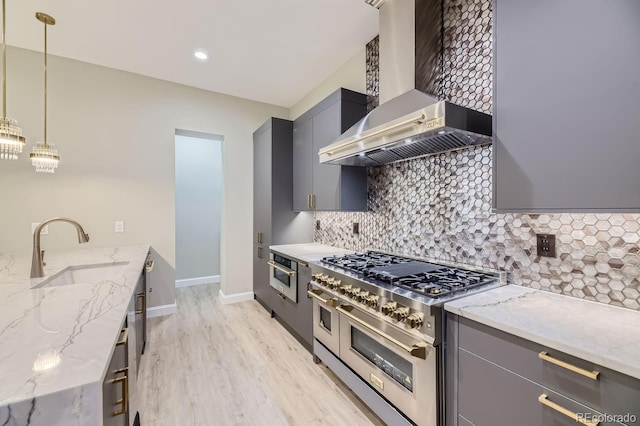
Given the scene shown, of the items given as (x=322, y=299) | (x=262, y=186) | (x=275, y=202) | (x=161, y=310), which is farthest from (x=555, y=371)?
(x=161, y=310)

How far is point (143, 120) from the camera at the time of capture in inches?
132

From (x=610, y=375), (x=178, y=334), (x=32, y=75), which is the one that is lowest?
(x=178, y=334)

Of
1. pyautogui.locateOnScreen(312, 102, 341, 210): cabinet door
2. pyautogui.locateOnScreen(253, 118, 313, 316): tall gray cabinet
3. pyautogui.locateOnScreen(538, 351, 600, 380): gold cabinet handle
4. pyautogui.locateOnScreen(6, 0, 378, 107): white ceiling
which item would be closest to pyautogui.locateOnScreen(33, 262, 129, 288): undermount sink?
pyautogui.locateOnScreen(253, 118, 313, 316): tall gray cabinet

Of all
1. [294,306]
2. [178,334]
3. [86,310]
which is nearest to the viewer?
[86,310]

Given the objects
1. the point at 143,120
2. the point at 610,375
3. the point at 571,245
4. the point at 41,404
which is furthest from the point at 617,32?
the point at 143,120

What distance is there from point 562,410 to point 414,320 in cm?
59

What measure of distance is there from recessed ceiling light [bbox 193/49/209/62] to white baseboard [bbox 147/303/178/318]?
2.97m

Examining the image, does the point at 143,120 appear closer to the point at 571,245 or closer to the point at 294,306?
the point at 294,306

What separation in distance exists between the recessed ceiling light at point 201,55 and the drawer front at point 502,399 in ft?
11.0

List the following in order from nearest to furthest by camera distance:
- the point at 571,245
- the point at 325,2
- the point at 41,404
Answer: the point at 41,404
the point at 571,245
the point at 325,2

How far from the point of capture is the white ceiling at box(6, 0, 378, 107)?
2207 millimetres

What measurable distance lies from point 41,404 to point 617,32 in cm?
207

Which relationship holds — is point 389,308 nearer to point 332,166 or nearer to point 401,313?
Answer: point 401,313

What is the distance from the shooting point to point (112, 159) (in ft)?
10.5
